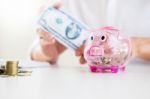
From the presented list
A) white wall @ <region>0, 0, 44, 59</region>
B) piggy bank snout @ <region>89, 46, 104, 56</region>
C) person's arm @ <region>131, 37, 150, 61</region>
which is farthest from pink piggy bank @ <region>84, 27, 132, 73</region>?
white wall @ <region>0, 0, 44, 59</region>

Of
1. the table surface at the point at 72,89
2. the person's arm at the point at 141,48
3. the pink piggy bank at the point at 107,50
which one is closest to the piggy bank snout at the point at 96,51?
the pink piggy bank at the point at 107,50

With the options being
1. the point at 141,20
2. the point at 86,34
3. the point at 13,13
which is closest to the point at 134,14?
the point at 141,20

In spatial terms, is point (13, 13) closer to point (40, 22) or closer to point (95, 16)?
point (95, 16)

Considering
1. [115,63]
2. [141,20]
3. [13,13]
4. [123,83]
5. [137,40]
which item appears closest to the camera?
[123,83]

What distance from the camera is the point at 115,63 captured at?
0.75m

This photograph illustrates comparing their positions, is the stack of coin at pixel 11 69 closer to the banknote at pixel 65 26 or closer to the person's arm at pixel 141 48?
the banknote at pixel 65 26

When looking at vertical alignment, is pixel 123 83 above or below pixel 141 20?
below

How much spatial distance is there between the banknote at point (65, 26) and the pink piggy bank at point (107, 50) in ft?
0.11

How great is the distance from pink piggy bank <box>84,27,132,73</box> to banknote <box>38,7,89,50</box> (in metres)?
0.03

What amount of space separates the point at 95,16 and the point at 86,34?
18.7 inches

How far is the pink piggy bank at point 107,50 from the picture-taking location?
0.73 meters

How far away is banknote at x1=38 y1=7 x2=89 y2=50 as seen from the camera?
783 mm

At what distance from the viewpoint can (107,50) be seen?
0.73 meters

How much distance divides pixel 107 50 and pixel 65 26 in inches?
5.2
